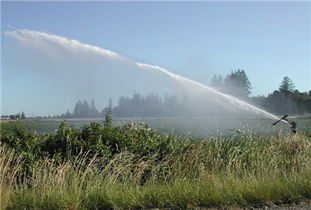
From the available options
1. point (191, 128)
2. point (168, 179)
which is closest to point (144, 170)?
point (168, 179)

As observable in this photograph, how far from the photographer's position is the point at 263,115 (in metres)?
18.5

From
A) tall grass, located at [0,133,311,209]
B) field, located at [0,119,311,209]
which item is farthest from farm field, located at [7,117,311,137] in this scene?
tall grass, located at [0,133,311,209]

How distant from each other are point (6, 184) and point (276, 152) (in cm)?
630

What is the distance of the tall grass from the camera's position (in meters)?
7.20

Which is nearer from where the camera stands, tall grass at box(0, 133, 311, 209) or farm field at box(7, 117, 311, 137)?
tall grass at box(0, 133, 311, 209)

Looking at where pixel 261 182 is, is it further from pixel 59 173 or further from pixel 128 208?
pixel 59 173

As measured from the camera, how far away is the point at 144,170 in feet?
30.1

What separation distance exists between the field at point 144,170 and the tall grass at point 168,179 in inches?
0.7

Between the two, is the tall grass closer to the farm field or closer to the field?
the field

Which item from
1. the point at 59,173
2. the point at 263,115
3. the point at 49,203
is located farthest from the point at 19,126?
the point at 263,115

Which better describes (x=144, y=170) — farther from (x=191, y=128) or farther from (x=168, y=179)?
(x=191, y=128)

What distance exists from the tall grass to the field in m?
0.02

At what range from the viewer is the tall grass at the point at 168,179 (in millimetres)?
7195

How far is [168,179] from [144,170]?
583 mm
